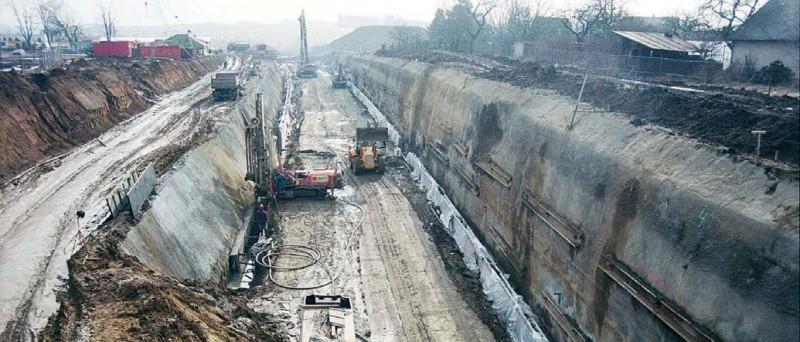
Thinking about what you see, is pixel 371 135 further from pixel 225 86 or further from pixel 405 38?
pixel 405 38

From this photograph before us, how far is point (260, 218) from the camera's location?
20.1 m

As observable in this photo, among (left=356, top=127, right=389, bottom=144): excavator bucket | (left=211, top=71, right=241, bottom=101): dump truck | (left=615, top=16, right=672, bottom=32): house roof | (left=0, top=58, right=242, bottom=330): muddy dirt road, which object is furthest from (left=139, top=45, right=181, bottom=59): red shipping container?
(left=615, top=16, right=672, bottom=32): house roof

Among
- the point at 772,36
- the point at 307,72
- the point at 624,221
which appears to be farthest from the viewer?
the point at 307,72

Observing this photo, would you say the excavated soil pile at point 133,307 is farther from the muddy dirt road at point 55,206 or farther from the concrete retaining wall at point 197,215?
the concrete retaining wall at point 197,215

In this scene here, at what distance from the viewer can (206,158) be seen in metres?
21.3

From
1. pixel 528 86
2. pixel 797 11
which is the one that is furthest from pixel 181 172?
pixel 797 11

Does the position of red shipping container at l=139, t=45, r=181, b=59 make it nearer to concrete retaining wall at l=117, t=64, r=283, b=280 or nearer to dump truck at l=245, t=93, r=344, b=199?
concrete retaining wall at l=117, t=64, r=283, b=280

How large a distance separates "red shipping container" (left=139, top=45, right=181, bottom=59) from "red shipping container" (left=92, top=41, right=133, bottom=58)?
1.87 m

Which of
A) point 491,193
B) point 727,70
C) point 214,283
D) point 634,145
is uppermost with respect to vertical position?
point 727,70

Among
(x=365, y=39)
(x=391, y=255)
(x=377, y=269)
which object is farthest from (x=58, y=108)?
(x=365, y=39)

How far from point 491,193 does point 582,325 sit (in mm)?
7386

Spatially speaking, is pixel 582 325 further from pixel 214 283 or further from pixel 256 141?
pixel 256 141

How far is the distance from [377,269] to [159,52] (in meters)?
52.6

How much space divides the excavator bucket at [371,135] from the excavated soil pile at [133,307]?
57.6 ft
